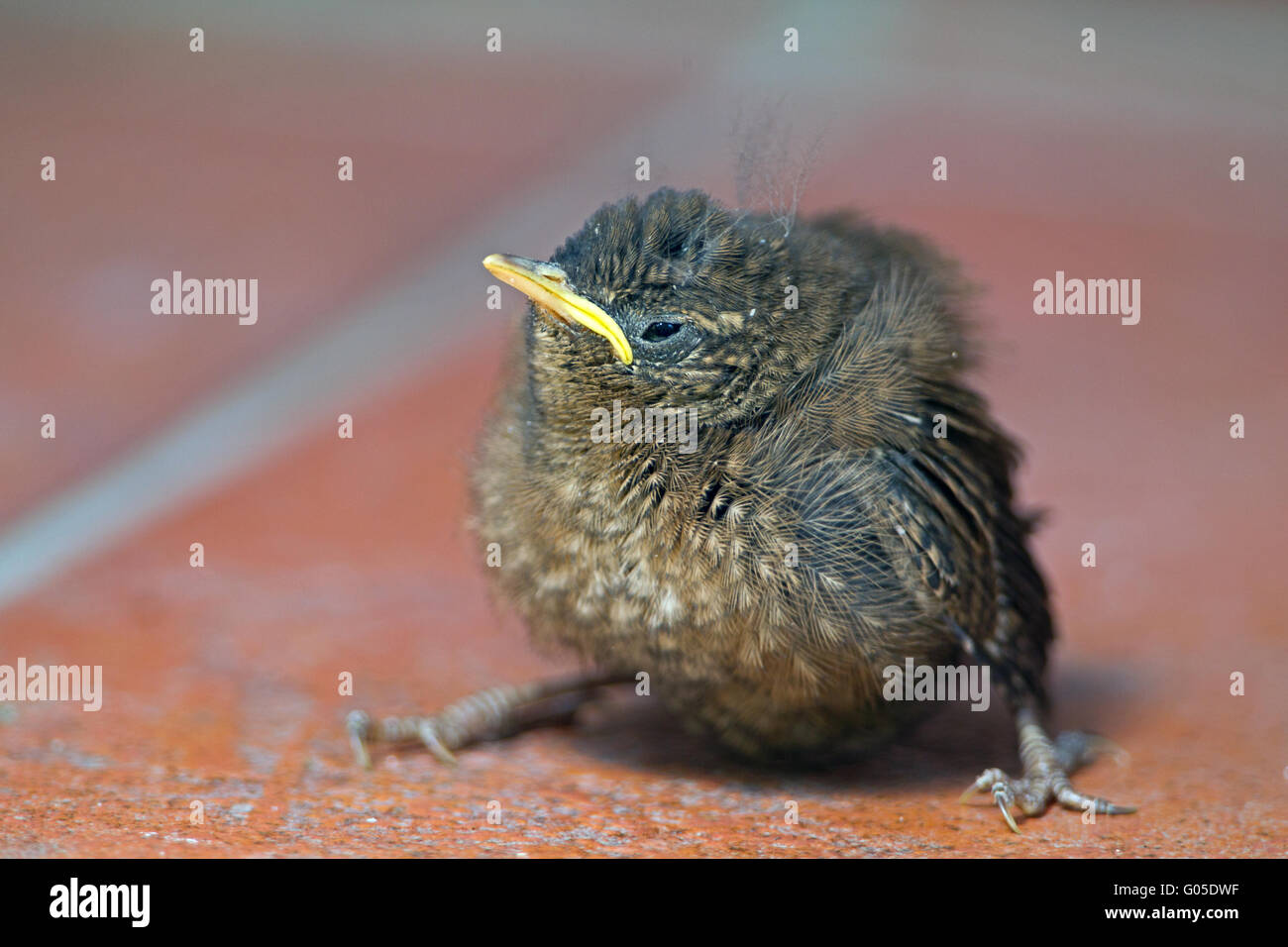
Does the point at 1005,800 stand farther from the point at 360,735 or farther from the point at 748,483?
the point at 360,735

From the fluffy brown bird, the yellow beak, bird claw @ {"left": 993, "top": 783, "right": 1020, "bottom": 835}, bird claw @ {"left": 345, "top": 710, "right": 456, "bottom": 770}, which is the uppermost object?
the yellow beak

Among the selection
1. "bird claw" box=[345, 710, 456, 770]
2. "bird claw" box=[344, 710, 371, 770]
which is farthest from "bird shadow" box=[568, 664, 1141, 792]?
"bird claw" box=[344, 710, 371, 770]

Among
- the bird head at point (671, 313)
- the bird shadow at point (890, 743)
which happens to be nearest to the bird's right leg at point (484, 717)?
the bird shadow at point (890, 743)

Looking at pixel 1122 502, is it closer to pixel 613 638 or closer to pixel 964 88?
pixel 613 638

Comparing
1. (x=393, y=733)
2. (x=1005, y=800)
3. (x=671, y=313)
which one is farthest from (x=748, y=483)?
(x=393, y=733)

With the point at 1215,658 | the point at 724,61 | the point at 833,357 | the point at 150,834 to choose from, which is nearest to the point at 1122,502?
the point at 1215,658

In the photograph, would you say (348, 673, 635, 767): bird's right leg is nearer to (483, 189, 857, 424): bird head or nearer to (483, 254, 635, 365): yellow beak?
(483, 189, 857, 424): bird head
